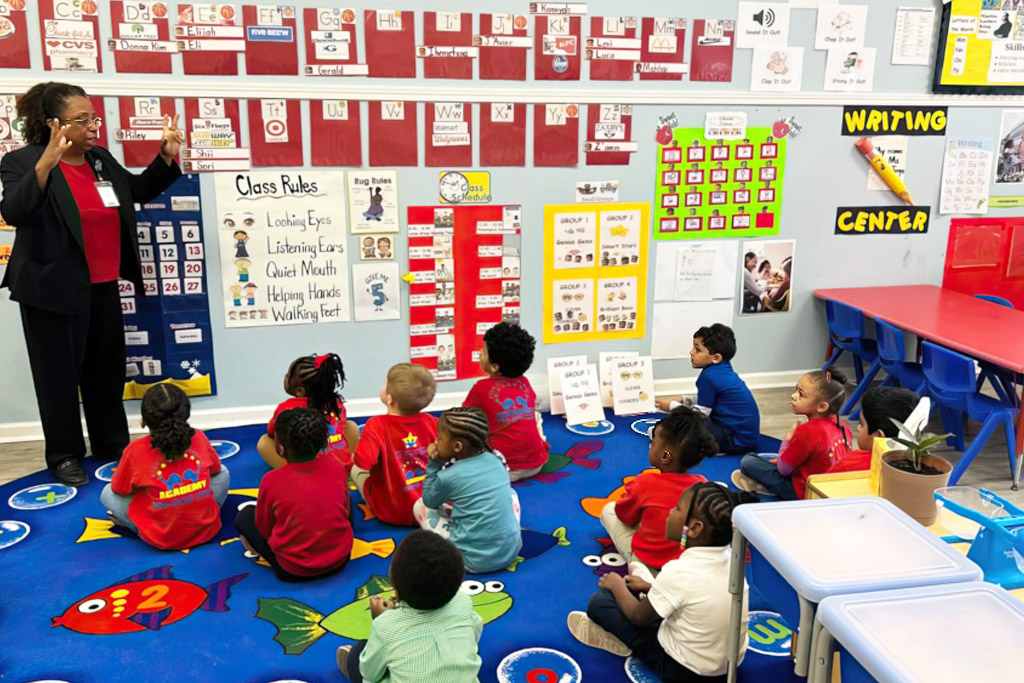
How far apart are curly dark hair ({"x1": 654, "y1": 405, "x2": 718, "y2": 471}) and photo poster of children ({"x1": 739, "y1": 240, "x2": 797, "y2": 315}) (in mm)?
2402

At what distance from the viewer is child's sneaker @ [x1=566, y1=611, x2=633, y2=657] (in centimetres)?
241

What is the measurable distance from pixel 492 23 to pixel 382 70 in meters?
0.60

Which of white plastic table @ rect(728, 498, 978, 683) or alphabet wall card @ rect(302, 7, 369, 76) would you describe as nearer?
white plastic table @ rect(728, 498, 978, 683)

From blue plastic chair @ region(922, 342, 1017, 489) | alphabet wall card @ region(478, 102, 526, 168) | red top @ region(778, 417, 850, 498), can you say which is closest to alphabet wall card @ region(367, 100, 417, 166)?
alphabet wall card @ region(478, 102, 526, 168)

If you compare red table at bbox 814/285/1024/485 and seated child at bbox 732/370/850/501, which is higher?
red table at bbox 814/285/1024/485

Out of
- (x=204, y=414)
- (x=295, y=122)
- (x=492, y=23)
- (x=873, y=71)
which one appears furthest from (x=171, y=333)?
(x=873, y=71)

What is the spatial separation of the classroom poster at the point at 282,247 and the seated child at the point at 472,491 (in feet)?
5.71

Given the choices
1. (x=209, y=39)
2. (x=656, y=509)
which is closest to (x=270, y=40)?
(x=209, y=39)

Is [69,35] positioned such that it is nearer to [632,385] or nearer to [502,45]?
[502,45]

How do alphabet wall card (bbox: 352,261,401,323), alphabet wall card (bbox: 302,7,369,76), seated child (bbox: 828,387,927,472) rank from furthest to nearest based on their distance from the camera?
alphabet wall card (bbox: 352,261,401,323) < alphabet wall card (bbox: 302,7,369,76) < seated child (bbox: 828,387,927,472)

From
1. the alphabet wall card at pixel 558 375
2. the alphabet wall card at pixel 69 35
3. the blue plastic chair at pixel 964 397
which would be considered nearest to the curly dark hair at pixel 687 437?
the blue plastic chair at pixel 964 397

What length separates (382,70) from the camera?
13.1ft

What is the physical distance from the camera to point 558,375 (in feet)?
14.8

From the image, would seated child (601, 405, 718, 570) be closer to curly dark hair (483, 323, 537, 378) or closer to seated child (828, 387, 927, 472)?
seated child (828, 387, 927, 472)
